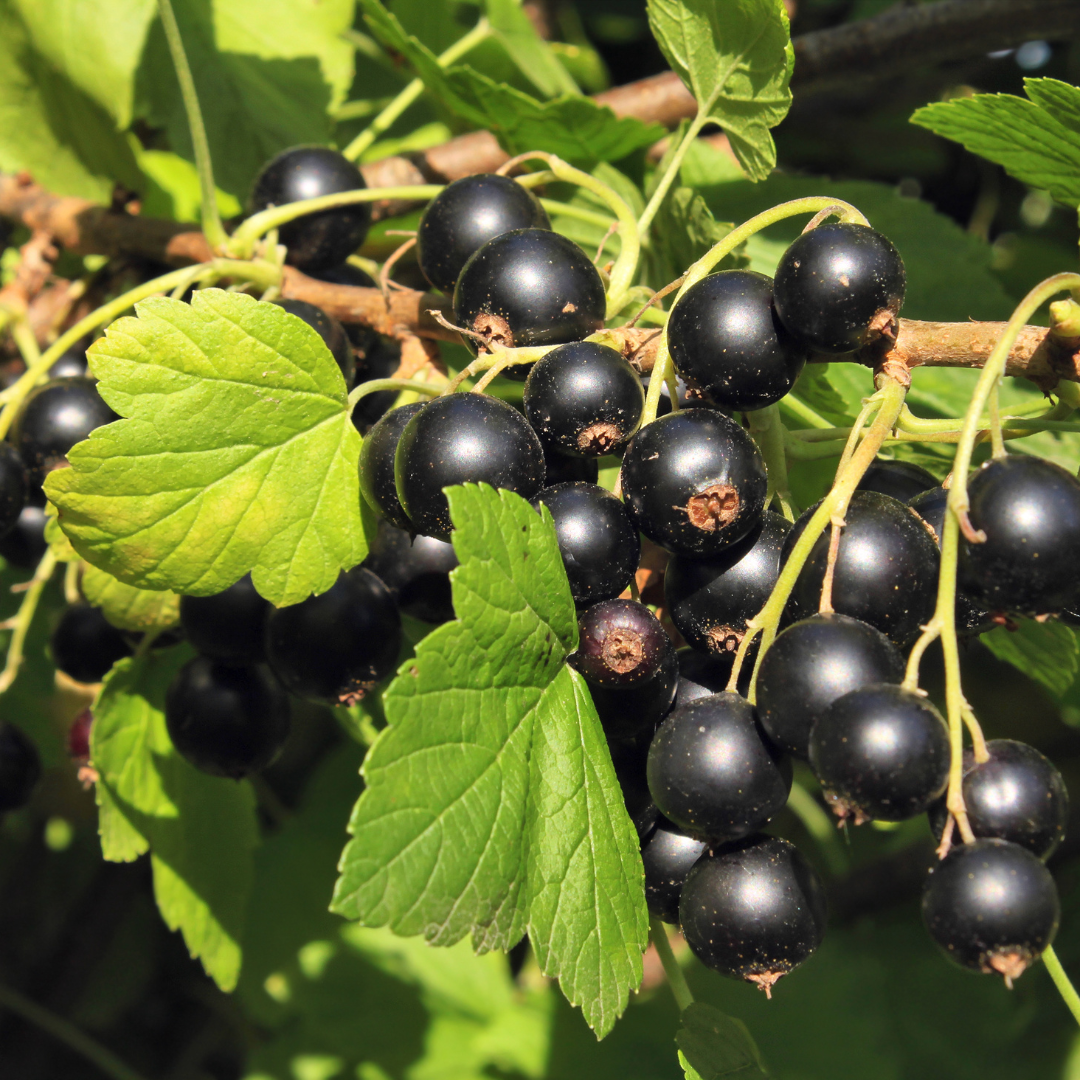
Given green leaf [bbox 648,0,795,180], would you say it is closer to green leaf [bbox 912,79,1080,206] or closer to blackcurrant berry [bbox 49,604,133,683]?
green leaf [bbox 912,79,1080,206]

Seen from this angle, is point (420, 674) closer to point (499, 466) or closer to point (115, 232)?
point (499, 466)

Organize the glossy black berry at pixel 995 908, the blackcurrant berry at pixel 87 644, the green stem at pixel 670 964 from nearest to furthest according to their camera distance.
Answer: the glossy black berry at pixel 995 908 → the green stem at pixel 670 964 → the blackcurrant berry at pixel 87 644

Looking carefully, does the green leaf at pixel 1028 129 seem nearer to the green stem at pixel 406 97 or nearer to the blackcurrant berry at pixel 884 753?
the blackcurrant berry at pixel 884 753

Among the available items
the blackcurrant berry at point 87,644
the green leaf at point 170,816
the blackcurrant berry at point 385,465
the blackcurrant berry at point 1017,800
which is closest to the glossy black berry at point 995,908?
the blackcurrant berry at point 1017,800

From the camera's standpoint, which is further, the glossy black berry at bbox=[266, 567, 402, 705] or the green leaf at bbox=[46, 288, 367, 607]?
the glossy black berry at bbox=[266, 567, 402, 705]

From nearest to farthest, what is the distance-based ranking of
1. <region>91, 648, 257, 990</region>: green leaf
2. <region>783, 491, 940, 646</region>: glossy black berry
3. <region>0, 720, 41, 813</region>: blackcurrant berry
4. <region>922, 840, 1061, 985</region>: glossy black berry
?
<region>922, 840, 1061, 985</region>: glossy black berry, <region>783, 491, 940, 646</region>: glossy black berry, <region>91, 648, 257, 990</region>: green leaf, <region>0, 720, 41, 813</region>: blackcurrant berry

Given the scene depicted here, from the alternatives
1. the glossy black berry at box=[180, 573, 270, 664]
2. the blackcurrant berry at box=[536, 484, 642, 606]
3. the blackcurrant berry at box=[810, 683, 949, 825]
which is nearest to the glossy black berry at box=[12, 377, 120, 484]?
the glossy black berry at box=[180, 573, 270, 664]
